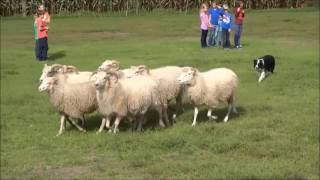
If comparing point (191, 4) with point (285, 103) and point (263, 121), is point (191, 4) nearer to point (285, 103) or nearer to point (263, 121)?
point (263, 121)

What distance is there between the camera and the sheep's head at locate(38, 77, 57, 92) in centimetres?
1024

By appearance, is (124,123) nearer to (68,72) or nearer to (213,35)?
(68,72)

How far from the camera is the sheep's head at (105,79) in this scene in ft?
32.4

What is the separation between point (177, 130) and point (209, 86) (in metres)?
1.27

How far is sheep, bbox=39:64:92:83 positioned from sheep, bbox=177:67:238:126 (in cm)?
190

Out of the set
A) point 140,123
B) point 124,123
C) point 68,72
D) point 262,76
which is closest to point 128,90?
point 140,123

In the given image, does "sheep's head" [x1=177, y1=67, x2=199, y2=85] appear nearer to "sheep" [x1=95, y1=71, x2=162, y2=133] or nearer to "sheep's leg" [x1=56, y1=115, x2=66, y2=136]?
"sheep" [x1=95, y1=71, x2=162, y2=133]

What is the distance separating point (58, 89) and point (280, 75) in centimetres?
584

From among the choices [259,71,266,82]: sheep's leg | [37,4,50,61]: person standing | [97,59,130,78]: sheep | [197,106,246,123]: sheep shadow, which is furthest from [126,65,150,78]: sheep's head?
[37,4,50,61]: person standing

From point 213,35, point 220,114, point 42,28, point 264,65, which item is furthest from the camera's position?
point 264,65

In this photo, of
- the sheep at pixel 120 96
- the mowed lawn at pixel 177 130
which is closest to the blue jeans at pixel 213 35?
the mowed lawn at pixel 177 130

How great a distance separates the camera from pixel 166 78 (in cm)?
1110

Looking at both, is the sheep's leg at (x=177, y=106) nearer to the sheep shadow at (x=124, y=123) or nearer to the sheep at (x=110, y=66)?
the sheep shadow at (x=124, y=123)

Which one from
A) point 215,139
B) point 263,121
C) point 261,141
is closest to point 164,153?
point 215,139
